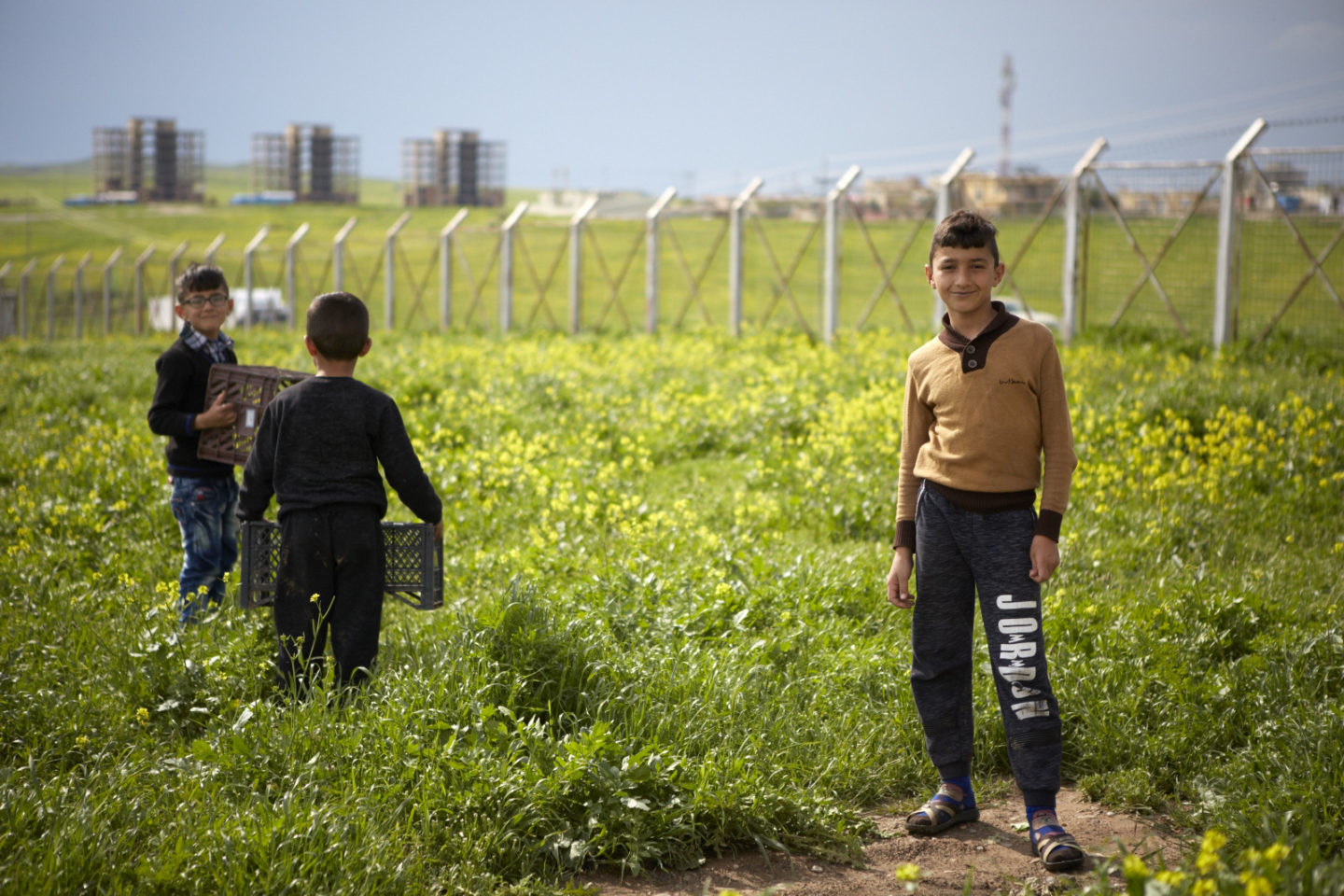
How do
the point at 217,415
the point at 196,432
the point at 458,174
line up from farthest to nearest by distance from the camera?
the point at 458,174, the point at 196,432, the point at 217,415

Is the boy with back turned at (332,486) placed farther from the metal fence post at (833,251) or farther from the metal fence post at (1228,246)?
the metal fence post at (833,251)

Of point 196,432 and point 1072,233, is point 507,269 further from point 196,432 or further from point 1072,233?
point 196,432

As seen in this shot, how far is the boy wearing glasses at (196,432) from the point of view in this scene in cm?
493

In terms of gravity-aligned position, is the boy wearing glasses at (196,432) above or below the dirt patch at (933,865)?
above

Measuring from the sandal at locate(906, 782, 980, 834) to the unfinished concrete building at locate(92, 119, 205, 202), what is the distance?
118820 millimetres

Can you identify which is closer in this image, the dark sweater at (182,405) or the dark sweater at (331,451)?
the dark sweater at (331,451)

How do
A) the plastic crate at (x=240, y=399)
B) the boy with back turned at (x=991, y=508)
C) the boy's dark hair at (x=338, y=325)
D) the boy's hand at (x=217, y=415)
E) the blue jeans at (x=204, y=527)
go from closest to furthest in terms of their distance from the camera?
1. the boy with back turned at (x=991, y=508)
2. the boy's dark hair at (x=338, y=325)
3. the plastic crate at (x=240, y=399)
4. the boy's hand at (x=217, y=415)
5. the blue jeans at (x=204, y=527)

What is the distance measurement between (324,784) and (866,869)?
168cm

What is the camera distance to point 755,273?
36.2 meters

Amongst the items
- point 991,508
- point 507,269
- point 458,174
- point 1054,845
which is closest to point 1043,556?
point 991,508

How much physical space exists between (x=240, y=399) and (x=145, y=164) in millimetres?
120846

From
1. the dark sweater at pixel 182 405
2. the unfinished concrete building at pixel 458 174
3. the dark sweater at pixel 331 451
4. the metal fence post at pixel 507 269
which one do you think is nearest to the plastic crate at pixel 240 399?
the dark sweater at pixel 182 405

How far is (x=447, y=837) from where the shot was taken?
127 inches

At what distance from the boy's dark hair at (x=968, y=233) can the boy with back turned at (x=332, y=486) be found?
1.97 meters
